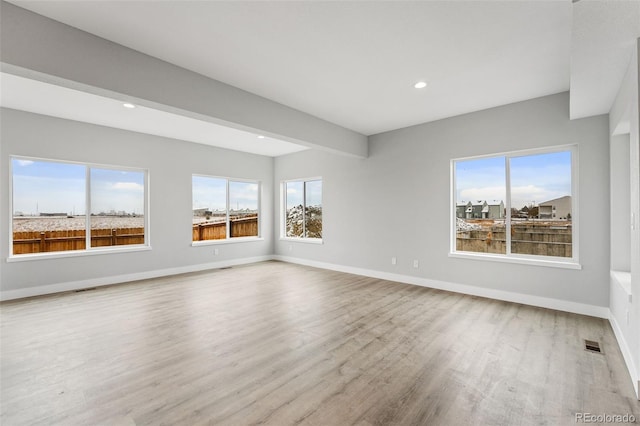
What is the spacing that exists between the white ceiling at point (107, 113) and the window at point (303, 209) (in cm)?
127

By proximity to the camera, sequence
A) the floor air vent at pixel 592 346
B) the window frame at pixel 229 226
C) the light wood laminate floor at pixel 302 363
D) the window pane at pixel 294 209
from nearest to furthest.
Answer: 1. the light wood laminate floor at pixel 302 363
2. the floor air vent at pixel 592 346
3. the window frame at pixel 229 226
4. the window pane at pixel 294 209

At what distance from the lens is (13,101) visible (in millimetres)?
4008

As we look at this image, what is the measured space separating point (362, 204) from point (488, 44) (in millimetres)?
3570

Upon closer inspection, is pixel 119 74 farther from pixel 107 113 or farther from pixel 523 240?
pixel 523 240

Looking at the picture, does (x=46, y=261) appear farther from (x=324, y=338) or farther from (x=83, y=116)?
(x=324, y=338)

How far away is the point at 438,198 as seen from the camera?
15.7 ft

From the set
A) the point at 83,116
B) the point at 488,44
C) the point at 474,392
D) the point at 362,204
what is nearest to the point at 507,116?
the point at 488,44

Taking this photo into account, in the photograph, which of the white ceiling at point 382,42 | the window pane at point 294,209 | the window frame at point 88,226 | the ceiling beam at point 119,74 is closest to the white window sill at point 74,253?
the window frame at point 88,226

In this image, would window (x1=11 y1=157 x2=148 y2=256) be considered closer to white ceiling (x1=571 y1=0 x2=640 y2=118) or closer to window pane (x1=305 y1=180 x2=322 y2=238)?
window pane (x1=305 y1=180 x2=322 y2=238)

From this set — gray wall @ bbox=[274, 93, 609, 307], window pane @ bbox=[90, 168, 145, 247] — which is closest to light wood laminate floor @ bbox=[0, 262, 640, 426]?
gray wall @ bbox=[274, 93, 609, 307]

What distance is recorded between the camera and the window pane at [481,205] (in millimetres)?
4336

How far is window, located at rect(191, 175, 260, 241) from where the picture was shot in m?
6.55

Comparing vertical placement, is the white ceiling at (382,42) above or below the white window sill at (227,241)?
above

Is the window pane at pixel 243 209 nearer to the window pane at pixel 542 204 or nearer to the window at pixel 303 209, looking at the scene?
the window at pixel 303 209
